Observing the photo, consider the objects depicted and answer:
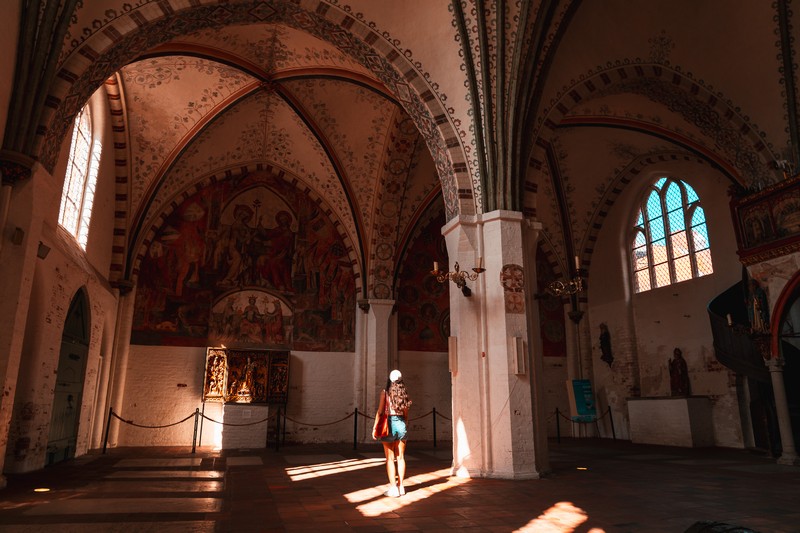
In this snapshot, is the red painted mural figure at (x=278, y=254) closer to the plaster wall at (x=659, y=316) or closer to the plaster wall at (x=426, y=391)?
the plaster wall at (x=426, y=391)

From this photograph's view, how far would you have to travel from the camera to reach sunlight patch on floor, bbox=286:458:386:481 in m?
8.79

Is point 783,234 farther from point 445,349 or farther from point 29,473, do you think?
point 29,473

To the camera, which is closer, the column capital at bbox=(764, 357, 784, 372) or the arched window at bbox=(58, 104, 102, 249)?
the column capital at bbox=(764, 357, 784, 372)

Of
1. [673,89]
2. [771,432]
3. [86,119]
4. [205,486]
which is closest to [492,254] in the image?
[205,486]

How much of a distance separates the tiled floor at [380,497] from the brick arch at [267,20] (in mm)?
4652

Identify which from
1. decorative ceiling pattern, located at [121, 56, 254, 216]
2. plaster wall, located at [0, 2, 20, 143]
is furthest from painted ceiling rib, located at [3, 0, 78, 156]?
decorative ceiling pattern, located at [121, 56, 254, 216]

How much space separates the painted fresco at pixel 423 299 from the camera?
17641 mm

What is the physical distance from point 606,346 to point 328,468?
11.1m

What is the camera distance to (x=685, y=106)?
12.5 meters

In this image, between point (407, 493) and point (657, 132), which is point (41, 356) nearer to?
point (407, 493)

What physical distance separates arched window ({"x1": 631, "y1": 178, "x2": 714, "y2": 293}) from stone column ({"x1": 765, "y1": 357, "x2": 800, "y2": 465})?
4282 millimetres

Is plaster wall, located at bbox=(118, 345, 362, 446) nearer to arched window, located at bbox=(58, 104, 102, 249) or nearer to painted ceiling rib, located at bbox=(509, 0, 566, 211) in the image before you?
arched window, located at bbox=(58, 104, 102, 249)

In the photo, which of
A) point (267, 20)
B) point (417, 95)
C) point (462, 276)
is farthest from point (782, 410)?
point (267, 20)

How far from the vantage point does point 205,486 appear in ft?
24.9
